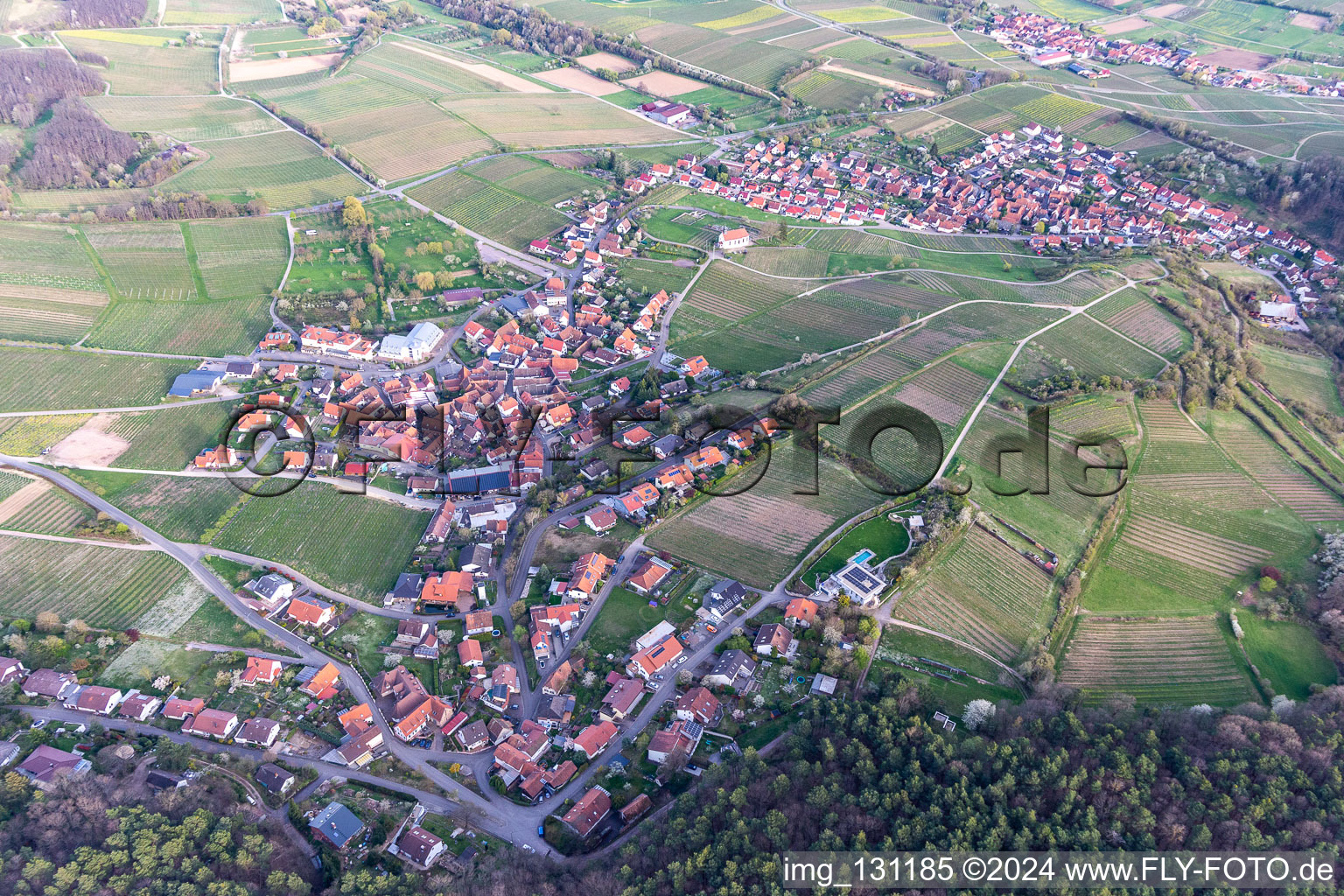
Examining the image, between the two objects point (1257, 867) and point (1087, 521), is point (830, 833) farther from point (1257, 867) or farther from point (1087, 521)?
point (1087, 521)

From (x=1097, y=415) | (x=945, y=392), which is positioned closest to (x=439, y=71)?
(x=945, y=392)

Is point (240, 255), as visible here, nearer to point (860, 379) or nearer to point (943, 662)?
point (860, 379)

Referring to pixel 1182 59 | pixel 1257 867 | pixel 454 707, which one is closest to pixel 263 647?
pixel 454 707

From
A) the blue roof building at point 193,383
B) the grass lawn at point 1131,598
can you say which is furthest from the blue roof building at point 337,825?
the grass lawn at point 1131,598

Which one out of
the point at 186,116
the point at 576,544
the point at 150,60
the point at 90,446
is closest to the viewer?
the point at 576,544

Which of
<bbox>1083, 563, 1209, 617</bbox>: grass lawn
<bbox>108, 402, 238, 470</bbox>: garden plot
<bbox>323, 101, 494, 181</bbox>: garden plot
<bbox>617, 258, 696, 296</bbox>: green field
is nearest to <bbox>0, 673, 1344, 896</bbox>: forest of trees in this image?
<bbox>1083, 563, 1209, 617</bbox>: grass lawn

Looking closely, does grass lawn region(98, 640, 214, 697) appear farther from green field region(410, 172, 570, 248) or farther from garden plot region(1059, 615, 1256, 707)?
green field region(410, 172, 570, 248)

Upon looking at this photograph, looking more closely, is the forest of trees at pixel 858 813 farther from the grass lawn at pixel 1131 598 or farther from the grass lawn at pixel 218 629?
the grass lawn at pixel 1131 598
